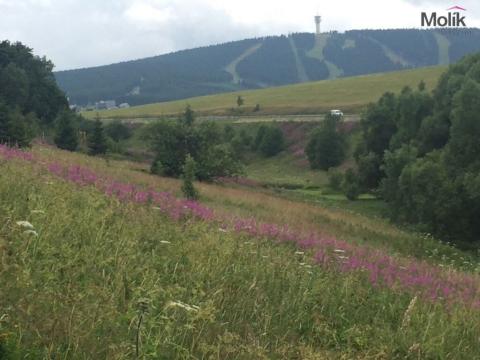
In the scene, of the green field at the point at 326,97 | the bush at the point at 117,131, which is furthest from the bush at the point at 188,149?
the green field at the point at 326,97

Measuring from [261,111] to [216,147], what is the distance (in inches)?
3263

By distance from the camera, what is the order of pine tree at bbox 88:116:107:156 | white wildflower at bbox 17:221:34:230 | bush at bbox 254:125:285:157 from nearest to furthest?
white wildflower at bbox 17:221:34:230 → pine tree at bbox 88:116:107:156 → bush at bbox 254:125:285:157

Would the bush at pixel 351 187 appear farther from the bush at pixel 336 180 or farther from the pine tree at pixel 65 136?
the pine tree at pixel 65 136

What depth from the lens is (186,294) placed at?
16.0ft

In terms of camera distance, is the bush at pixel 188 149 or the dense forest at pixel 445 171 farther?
the bush at pixel 188 149

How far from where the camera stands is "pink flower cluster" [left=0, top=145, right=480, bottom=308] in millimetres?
7333

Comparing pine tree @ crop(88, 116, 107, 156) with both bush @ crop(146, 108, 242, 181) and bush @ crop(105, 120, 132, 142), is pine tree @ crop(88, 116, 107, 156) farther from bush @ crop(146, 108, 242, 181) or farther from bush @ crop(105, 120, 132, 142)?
bush @ crop(105, 120, 132, 142)

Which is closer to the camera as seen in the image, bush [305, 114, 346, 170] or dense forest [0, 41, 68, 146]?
bush [305, 114, 346, 170]

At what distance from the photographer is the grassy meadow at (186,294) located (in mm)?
3637

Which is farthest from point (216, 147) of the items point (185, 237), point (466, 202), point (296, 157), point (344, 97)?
point (344, 97)

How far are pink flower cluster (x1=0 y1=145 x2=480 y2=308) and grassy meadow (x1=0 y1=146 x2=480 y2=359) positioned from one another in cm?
5

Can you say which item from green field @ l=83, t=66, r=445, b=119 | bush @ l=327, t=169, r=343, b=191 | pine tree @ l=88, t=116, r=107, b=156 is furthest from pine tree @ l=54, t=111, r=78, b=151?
green field @ l=83, t=66, r=445, b=119

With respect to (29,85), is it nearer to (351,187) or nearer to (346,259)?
(351,187)

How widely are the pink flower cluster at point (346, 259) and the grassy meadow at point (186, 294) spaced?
52 mm
